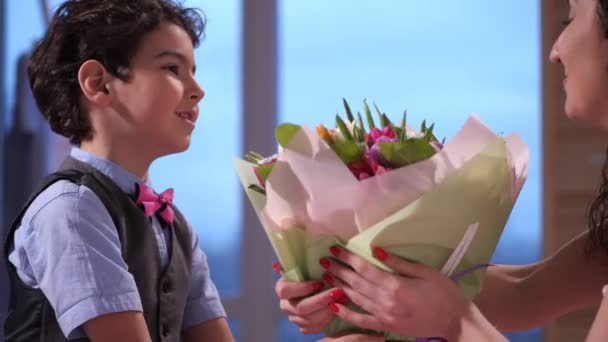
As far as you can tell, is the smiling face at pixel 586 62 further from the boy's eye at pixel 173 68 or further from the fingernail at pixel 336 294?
the boy's eye at pixel 173 68

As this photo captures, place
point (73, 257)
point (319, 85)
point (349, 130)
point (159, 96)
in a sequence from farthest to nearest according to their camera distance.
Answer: point (319, 85) → point (159, 96) → point (73, 257) → point (349, 130)

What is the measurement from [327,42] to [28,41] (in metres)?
1.24

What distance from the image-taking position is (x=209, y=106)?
3.51 meters

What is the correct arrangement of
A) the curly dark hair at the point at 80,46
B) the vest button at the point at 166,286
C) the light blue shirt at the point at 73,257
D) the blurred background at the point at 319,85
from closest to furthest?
1. the light blue shirt at the point at 73,257
2. the vest button at the point at 166,286
3. the curly dark hair at the point at 80,46
4. the blurred background at the point at 319,85

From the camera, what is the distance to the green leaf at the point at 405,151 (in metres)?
1.05

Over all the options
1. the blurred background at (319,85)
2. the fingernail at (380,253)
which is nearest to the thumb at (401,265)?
the fingernail at (380,253)

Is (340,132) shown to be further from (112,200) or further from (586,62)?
(112,200)

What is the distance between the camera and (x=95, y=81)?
1.62 metres

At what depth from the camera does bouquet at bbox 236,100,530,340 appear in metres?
1.03

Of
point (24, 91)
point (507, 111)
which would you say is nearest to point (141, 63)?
point (24, 91)

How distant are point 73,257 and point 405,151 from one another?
2.08 ft

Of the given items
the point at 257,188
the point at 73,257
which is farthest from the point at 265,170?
the point at 73,257

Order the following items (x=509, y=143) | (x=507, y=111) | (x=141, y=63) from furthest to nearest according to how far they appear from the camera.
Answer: (x=507, y=111), (x=141, y=63), (x=509, y=143)

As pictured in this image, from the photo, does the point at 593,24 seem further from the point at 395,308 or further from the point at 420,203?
the point at 395,308
